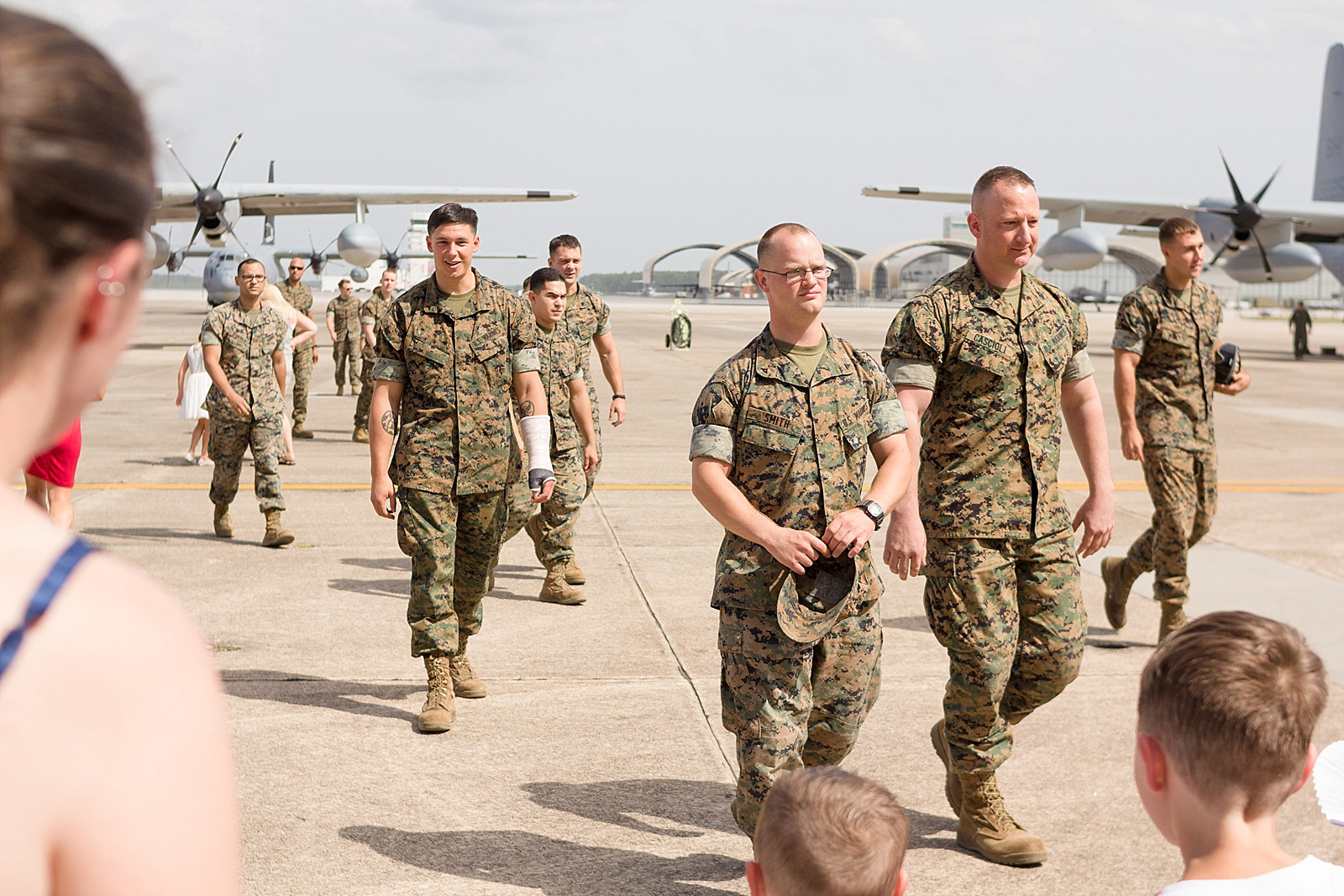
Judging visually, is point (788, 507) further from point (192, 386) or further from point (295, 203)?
point (295, 203)

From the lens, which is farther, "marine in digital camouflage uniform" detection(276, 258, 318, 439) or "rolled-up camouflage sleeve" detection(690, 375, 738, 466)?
"marine in digital camouflage uniform" detection(276, 258, 318, 439)

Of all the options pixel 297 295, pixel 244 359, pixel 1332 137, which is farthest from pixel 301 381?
pixel 1332 137

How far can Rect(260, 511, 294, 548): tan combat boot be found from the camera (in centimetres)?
913

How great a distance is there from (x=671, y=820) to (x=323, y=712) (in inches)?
74.6

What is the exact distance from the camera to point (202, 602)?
7.53 metres

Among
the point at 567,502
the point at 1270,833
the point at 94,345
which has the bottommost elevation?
the point at 567,502

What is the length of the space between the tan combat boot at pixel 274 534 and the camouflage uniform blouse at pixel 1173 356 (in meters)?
5.81

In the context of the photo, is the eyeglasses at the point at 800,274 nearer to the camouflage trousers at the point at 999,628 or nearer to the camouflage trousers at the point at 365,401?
the camouflage trousers at the point at 999,628

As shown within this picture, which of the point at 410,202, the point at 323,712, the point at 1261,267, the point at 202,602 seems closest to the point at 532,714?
the point at 323,712

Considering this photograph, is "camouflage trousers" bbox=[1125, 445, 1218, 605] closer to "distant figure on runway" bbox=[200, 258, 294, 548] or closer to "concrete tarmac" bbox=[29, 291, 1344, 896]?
"concrete tarmac" bbox=[29, 291, 1344, 896]

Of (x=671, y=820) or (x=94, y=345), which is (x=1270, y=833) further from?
(x=671, y=820)

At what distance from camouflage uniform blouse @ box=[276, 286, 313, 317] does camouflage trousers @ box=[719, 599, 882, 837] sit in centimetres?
1368

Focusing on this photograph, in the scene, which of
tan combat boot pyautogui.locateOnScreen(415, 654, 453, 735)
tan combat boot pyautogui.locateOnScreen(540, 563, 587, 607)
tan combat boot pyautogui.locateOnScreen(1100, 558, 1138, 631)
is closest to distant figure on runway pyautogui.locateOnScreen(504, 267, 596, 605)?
tan combat boot pyautogui.locateOnScreen(540, 563, 587, 607)

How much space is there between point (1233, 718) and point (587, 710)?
13.5 feet
